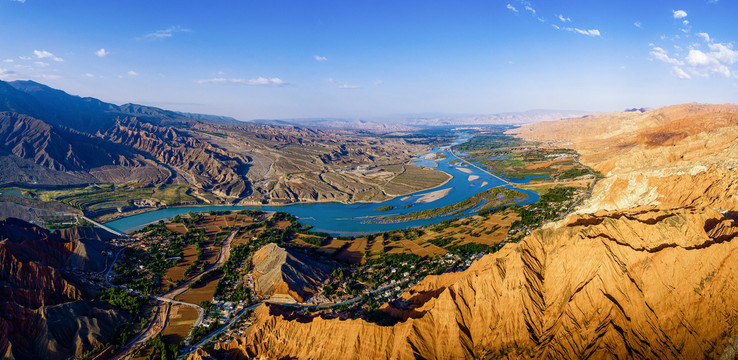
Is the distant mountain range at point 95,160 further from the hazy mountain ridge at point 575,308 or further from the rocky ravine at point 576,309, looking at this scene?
the hazy mountain ridge at point 575,308

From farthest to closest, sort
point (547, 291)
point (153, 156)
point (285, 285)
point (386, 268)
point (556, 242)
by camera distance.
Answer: point (153, 156)
point (386, 268)
point (285, 285)
point (556, 242)
point (547, 291)

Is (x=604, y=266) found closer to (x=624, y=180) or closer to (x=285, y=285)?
(x=285, y=285)

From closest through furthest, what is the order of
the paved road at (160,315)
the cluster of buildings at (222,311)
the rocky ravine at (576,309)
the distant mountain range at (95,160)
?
the rocky ravine at (576,309) → the paved road at (160,315) → the cluster of buildings at (222,311) → the distant mountain range at (95,160)

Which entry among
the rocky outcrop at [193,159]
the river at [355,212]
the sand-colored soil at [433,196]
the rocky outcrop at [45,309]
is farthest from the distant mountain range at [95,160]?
the rocky outcrop at [45,309]

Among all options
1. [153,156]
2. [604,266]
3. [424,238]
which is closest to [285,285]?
[424,238]

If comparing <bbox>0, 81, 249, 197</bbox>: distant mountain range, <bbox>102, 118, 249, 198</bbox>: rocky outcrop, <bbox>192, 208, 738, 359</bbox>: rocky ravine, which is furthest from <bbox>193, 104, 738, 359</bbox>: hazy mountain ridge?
<bbox>0, 81, 249, 197</bbox>: distant mountain range

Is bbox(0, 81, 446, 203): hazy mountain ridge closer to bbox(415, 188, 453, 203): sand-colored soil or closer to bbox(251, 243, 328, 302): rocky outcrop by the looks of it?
bbox(415, 188, 453, 203): sand-colored soil
